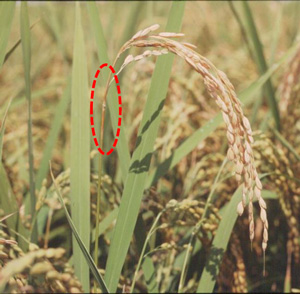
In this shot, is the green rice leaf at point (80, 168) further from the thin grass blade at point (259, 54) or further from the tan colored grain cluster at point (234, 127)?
the thin grass blade at point (259, 54)

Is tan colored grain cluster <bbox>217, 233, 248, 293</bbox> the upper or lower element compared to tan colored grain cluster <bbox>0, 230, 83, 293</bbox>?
lower

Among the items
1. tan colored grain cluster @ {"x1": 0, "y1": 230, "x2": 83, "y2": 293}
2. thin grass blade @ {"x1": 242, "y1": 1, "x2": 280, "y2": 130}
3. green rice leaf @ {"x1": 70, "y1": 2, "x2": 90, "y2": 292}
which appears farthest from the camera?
thin grass blade @ {"x1": 242, "y1": 1, "x2": 280, "y2": 130}

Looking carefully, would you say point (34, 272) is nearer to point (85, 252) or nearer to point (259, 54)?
point (85, 252)

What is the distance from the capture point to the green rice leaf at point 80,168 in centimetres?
90

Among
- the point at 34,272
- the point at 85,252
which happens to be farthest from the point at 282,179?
the point at 34,272

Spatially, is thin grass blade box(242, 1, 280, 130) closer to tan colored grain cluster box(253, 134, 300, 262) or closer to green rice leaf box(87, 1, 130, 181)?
tan colored grain cluster box(253, 134, 300, 262)

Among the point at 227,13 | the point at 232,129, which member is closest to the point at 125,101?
the point at 232,129

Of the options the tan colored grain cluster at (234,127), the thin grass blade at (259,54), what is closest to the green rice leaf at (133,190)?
the tan colored grain cluster at (234,127)

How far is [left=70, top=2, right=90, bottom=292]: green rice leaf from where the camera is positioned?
0.90 metres

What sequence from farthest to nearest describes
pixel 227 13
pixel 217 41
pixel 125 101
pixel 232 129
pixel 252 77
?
1. pixel 227 13
2. pixel 217 41
3. pixel 252 77
4. pixel 125 101
5. pixel 232 129

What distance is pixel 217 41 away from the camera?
305 cm

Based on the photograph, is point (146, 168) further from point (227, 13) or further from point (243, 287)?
point (227, 13)

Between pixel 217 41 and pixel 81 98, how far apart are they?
221 centimetres

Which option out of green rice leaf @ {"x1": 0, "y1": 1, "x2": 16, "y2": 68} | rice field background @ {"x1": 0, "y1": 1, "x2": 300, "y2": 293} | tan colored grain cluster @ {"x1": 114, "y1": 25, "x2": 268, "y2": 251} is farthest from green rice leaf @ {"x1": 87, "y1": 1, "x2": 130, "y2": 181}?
tan colored grain cluster @ {"x1": 114, "y1": 25, "x2": 268, "y2": 251}
